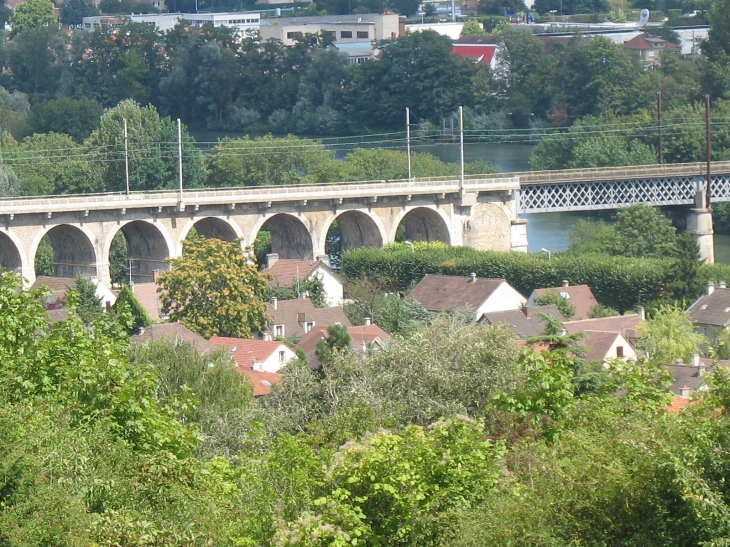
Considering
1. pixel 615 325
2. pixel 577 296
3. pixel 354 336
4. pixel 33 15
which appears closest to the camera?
pixel 354 336

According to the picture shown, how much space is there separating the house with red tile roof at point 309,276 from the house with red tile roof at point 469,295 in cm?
388

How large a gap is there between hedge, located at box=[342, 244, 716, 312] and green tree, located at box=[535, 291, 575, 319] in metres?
3.92

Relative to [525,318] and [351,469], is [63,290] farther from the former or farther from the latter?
[351,469]

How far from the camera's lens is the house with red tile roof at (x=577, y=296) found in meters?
49.8

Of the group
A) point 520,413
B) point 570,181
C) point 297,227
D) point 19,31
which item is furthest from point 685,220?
point 19,31

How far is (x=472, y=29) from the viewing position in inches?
5714

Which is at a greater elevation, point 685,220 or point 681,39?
point 681,39

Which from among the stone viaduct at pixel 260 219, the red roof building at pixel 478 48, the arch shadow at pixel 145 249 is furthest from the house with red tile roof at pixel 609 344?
the red roof building at pixel 478 48

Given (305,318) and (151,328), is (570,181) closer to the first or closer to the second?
(305,318)

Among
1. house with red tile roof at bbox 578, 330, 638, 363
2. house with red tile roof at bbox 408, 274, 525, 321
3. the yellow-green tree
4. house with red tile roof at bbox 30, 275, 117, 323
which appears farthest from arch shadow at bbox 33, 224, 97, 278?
house with red tile roof at bbox 578, 330, 638, 363

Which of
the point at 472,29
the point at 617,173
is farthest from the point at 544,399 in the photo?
the point at 472,29

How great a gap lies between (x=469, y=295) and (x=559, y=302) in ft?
9.35

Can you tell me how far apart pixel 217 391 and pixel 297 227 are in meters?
36.2

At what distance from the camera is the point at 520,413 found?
18250 mm
